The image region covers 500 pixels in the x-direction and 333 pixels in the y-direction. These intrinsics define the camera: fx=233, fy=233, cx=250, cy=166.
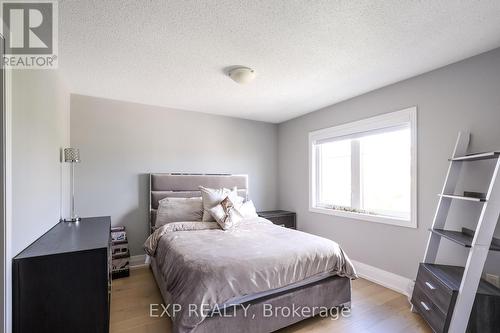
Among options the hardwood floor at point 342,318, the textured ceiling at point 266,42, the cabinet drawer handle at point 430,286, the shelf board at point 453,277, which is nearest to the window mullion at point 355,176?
the textured ceiling at point 266,42

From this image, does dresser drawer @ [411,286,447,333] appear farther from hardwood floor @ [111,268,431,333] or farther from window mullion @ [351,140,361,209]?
window mullion @ [351,140,361,209]

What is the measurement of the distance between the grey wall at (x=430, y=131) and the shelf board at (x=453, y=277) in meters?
0.17

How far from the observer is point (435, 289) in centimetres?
195

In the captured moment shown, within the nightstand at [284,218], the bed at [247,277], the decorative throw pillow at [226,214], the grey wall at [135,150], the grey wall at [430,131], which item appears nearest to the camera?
the bed at [247,277]

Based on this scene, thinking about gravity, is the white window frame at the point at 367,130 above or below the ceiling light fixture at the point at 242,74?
below

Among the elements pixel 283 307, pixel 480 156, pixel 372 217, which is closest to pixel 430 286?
pixel 372 217

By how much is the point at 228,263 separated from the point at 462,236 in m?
2.03

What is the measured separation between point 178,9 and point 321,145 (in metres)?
2.91

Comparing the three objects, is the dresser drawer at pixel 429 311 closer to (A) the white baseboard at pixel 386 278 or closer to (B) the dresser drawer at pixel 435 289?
(B) the dresser drawer at pixel 435 289

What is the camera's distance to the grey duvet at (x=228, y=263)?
163 cm

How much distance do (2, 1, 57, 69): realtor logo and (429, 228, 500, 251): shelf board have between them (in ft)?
10.8

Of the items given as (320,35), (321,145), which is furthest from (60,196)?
(321,145)

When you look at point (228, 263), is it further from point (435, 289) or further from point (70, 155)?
point (70, 155)

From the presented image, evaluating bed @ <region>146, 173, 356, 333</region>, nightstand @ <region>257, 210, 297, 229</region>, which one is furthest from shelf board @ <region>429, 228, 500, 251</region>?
nightstand @ <region>257, 210, 297, 229</region>
